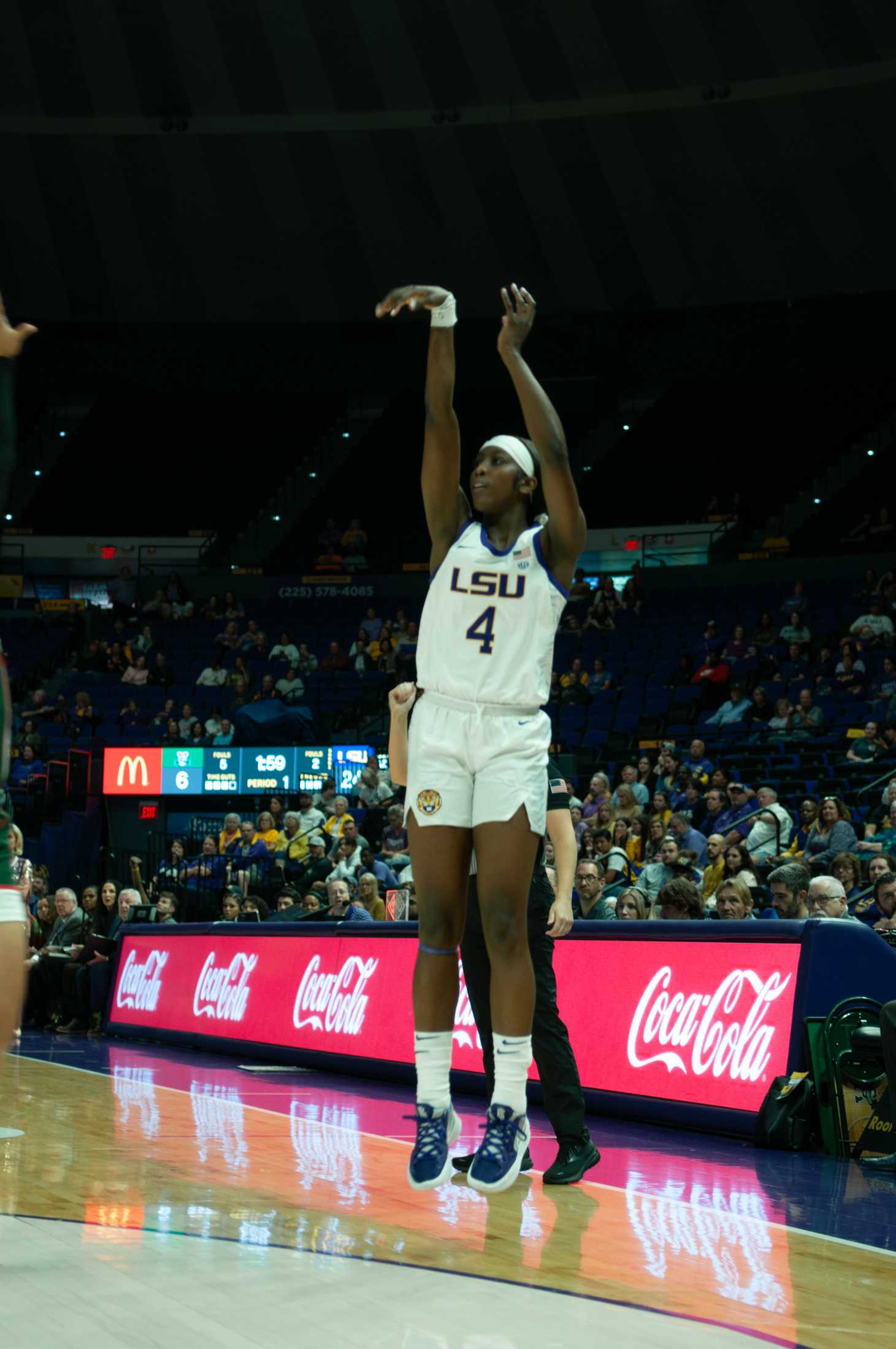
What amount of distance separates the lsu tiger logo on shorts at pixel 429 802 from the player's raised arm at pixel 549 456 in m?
0.75

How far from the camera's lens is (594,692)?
2178 cm

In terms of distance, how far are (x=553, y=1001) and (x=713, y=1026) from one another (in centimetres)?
192

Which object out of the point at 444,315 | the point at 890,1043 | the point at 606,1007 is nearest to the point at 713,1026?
the point at 606,1007

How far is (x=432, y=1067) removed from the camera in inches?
162

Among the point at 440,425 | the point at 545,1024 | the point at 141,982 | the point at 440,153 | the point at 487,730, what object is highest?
the point at 440,153

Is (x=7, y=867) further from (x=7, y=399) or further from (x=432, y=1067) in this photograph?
(x=432, y=1067)

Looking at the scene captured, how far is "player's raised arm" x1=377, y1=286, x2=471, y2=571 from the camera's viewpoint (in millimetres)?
4234

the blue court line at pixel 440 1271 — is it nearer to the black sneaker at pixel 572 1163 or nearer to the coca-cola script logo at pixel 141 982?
the black sneaker at pixel 572 1163

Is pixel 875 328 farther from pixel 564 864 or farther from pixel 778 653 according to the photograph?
pixel 564 864

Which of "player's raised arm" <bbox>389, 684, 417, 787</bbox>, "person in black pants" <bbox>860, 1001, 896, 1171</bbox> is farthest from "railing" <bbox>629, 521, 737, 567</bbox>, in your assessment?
"player's raised arm" <bbox>389, 684, 417, 787</bbox>

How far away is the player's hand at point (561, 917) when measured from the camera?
5395 millimetres

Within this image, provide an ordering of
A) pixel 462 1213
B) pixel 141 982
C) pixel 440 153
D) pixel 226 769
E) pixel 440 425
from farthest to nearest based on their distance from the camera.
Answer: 1. pixel 440 153
2. pixel 226 769
3. pixel 141 982
4. pixel 462 1213
5. pixel 440 425

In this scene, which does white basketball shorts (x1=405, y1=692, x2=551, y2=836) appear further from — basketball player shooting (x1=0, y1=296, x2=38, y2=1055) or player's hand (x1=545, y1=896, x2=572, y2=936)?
player's hand (x1=545, y1=896, x2=572, y2=936)

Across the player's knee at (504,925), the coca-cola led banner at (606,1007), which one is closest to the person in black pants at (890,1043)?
the coca-cola led banner at (606,1007)
